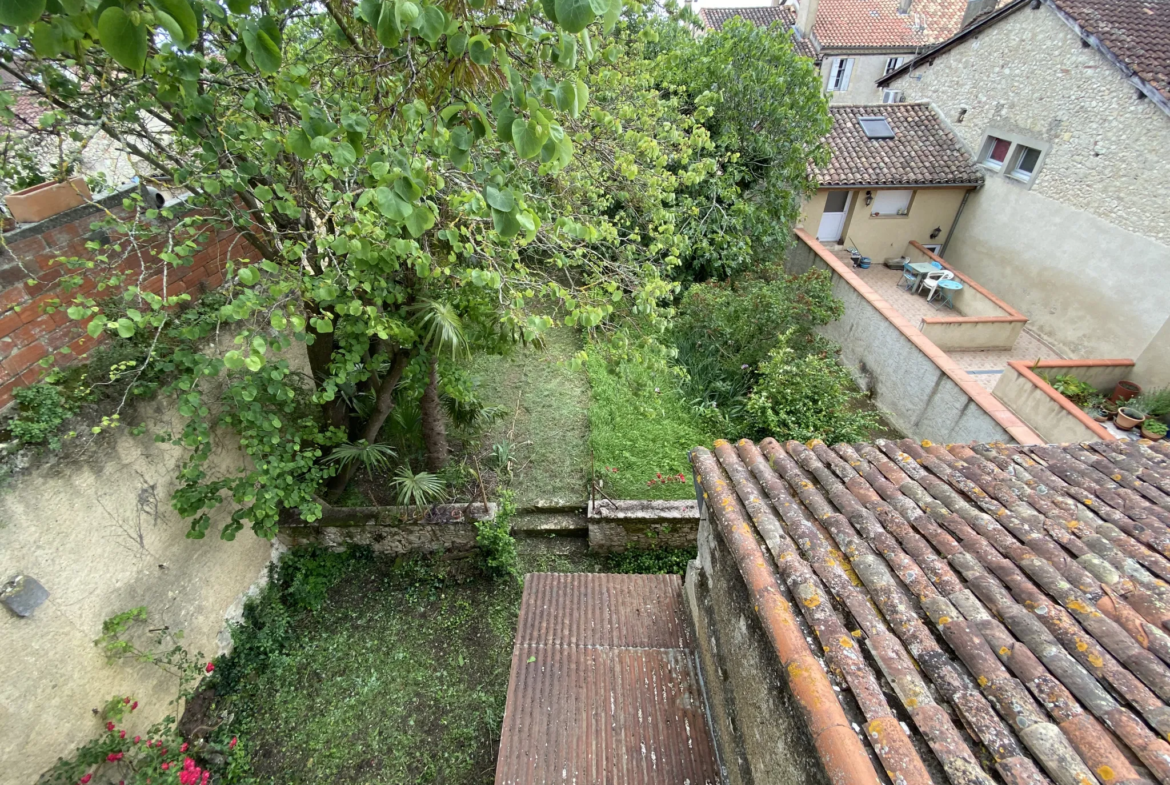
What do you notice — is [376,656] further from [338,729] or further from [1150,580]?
[1150,580]

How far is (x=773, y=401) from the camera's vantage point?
7.96 meters

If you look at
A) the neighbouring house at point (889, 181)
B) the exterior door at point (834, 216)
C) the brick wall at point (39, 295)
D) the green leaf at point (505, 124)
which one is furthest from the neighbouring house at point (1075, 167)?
the brick wall at point (39, 295)

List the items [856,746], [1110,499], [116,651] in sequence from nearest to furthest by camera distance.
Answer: [856,746] < [1110,499] < [116,651]

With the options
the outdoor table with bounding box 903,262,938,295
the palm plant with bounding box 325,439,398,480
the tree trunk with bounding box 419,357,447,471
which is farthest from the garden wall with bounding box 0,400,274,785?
the outdoor table with bounding box 903,262,938,295

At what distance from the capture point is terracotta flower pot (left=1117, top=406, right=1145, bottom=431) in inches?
328

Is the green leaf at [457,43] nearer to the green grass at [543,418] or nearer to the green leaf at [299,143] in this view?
the green leaf at [299,143]

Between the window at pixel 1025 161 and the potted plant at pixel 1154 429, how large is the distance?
644 cm

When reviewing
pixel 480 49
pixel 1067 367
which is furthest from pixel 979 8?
pixel 480 49

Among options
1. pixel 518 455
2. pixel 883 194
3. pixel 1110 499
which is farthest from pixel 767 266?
pixel 1110 499

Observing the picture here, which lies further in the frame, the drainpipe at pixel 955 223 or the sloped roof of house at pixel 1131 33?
the drainpipe at pixel 955 223

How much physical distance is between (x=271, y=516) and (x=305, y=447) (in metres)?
1.31

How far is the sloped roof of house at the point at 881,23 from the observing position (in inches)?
882

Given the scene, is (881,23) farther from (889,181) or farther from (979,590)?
(979,590)

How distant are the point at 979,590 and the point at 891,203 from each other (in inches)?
565
